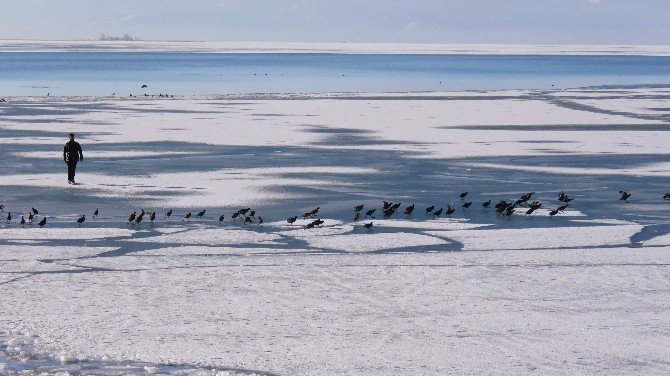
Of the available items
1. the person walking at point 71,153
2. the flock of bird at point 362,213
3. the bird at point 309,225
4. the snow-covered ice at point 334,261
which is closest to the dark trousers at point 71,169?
the person walking at point 71,153

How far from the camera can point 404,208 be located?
1628 centimetres

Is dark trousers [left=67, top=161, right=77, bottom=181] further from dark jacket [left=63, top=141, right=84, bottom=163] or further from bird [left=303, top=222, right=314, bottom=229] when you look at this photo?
bird [left=303, top=222, right=314, bottom=229]

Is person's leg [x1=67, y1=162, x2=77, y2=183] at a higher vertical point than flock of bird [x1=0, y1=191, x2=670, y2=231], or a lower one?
higher

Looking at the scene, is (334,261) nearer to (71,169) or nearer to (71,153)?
(71,153)

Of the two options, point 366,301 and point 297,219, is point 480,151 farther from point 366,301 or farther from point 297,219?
point 366,301

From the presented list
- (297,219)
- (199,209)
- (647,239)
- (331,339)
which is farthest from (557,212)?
(331,339)

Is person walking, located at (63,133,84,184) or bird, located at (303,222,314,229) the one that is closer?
bird, located at (303,222,314,229)

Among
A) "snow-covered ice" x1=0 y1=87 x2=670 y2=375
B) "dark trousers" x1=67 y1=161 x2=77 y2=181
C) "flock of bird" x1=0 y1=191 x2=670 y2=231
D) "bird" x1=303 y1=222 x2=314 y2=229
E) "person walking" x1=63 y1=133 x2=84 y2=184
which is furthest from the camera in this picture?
"dark trousers" x1=67 y1=161 x2=77 y2=181

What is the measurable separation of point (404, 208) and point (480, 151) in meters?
9.02

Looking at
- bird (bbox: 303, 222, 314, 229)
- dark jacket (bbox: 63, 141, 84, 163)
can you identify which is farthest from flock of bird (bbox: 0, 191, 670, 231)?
dark jacket (bbox: 63, 141, 84, 163)

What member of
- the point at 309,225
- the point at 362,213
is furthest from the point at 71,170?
the point at 309,225

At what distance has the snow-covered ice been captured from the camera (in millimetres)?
8500

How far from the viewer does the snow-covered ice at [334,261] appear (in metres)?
8.50

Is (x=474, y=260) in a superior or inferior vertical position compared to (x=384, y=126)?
inferior
